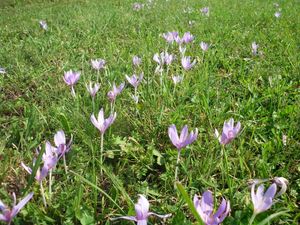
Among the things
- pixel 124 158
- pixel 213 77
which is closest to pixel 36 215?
pixel 124 158

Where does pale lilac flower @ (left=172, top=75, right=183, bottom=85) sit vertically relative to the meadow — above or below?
above

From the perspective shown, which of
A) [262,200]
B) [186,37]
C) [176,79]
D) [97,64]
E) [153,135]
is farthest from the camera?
[186,37]

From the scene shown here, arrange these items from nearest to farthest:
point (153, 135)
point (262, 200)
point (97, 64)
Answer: point (262, 200) → point (153, 135) → point (97, 64)

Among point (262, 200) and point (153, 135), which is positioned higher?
point (262, 200)

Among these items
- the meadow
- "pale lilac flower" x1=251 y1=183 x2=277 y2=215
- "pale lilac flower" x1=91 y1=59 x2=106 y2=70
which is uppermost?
"pale lilac flower" x1=251 y1=183 x2=277 y2=215

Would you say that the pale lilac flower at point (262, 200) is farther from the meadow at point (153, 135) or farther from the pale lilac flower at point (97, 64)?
the pale lilac flower at point (97, 64)

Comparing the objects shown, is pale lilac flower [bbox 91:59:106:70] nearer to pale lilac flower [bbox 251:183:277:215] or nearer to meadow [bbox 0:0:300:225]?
meadow [bbox 0:0:300:225]

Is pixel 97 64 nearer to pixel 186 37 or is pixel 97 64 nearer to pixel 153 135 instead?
pixel 153 135

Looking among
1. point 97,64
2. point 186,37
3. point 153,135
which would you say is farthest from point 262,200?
point 186,37

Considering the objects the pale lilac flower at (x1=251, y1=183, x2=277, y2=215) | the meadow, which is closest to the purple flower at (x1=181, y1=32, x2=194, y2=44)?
the meadow
